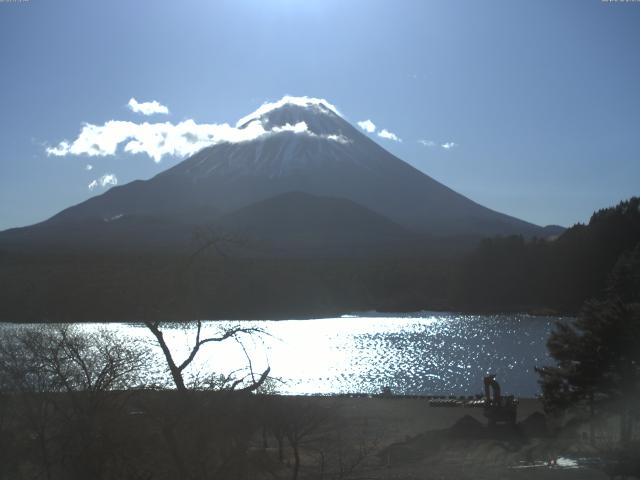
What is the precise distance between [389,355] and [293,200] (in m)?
109

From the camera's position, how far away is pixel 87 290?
3388 centimetres

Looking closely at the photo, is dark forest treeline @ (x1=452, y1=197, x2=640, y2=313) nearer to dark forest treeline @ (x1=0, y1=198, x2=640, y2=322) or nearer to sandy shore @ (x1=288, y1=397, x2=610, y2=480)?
dark forest treeline @ (x1=0, y1=198, x2=640, y2=322)

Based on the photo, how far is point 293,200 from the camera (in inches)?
6127

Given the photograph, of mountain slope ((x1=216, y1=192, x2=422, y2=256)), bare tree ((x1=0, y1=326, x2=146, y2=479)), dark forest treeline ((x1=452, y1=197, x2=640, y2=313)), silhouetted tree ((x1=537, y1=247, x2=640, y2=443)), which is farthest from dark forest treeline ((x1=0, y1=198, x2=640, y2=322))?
bare tree ((x1=0, y1=326, x2=146, y2=479))

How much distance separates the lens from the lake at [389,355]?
114ft

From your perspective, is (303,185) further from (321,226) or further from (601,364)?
(601,364)

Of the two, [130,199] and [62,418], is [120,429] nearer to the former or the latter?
[62,418]

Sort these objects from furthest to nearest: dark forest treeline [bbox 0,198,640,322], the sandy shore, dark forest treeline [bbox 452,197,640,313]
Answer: dark forest treeline [bbox 452,197,640,313] < dark forest treeline [bbox 0,198,640,322] < the sandy shore

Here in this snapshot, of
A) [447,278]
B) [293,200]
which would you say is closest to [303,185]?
[293,200]

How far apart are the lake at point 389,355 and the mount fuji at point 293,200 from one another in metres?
60.0

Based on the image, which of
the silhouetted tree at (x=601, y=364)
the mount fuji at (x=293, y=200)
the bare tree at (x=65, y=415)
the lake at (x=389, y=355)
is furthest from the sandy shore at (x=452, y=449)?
the mount fuji at (x=293, y=200)

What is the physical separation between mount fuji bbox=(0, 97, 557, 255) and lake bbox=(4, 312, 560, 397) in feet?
197

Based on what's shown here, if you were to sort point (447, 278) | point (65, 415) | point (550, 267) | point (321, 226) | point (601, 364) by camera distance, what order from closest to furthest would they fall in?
point (65, 415) < point (601, 364) < point (550, 267) < point (447, 278) < point (321, 226)

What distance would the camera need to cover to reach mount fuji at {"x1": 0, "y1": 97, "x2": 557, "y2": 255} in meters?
139
